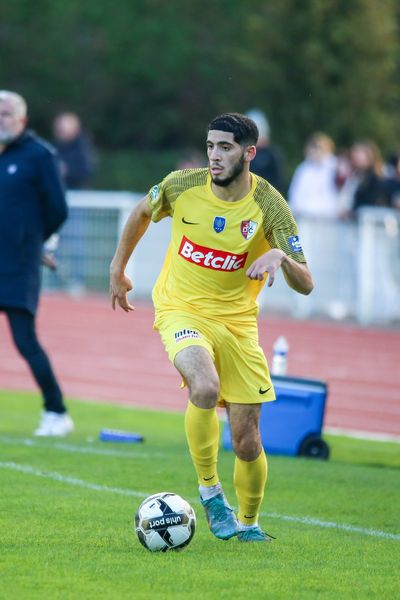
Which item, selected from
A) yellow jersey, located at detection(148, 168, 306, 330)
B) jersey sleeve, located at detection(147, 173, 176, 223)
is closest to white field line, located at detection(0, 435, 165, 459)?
yellow jersey, located at detection(148, 168, 306, 330)

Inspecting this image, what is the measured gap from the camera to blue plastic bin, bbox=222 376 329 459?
11.0 metres

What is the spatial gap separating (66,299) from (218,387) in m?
15.0

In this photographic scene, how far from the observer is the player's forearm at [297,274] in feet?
23.3

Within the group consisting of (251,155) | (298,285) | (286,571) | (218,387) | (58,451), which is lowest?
(58,451)

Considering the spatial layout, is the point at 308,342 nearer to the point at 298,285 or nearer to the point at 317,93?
the point at 298,285

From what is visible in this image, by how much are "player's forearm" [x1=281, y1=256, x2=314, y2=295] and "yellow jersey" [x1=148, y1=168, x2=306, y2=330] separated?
153 mm

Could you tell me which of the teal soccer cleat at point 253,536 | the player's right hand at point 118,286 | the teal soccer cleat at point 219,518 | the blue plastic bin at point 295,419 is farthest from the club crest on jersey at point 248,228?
the blue plastic bin at point 295,419

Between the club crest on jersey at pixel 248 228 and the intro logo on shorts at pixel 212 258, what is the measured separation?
97 millimetres

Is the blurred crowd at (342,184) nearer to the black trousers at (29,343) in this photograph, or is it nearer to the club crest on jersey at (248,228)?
the black trousers at (29,343)

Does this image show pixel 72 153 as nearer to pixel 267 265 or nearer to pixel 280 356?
pixel 280 356

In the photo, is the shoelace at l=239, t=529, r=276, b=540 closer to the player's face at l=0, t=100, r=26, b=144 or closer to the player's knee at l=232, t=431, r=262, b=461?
the player's knee at l=232, t=431, r=262, b=461

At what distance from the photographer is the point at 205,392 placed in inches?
278

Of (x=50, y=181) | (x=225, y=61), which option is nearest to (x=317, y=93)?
(x=225, y=61)

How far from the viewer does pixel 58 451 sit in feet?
34.3
